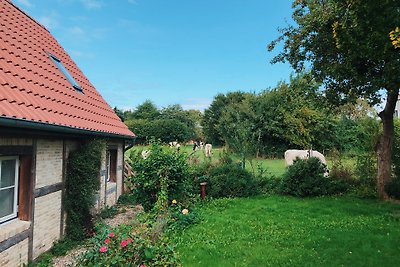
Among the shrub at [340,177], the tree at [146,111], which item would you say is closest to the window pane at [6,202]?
the shrub at [340,177]

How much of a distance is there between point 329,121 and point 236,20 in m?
18.9

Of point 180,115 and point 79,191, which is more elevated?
point 180,115

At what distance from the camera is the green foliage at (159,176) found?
8.43 meters

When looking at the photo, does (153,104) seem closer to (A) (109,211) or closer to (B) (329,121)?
(B) (329,121)

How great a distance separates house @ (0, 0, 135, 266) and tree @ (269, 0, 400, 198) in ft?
19.1

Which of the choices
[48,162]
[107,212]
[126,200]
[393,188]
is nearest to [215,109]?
[126,200]

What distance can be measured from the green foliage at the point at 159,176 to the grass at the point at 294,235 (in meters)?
1.12

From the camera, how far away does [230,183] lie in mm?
11602

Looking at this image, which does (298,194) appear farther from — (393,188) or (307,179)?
(393,188)

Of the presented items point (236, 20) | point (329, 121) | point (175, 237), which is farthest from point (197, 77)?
point (175, 237)

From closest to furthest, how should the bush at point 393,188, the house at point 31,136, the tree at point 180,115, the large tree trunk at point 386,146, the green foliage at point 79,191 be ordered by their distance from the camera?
the house at point 31,136, the green foliage at point 79,191, the bush at point 393,188, the large tree trunk at point 386,146, the tree at point 180,115

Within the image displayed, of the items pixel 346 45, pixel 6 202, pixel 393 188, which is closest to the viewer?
pixel 6 202

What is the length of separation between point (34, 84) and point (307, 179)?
9.26 m

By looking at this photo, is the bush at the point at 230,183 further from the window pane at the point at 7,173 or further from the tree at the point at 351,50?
the window pane at the point at 7,173
